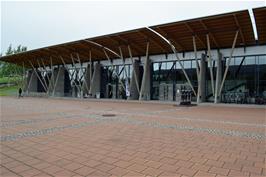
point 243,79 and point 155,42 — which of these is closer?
point 243,79

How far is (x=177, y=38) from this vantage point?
81.5 ft

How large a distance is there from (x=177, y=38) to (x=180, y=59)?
5345 millimetres

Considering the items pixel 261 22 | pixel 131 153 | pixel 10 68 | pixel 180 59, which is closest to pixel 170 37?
pixel 180 59

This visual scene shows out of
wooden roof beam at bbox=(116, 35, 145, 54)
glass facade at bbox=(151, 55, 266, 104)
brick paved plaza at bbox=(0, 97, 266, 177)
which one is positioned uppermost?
wooden roof beam at bbox=(116, 35, 145, 54)

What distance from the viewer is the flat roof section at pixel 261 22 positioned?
17.6m

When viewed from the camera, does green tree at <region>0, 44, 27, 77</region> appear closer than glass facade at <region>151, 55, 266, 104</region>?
No

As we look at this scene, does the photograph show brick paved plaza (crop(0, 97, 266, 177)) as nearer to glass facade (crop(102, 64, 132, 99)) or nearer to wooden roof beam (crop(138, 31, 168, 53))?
wooden roof beam (crop(138, 31, 168, 53))

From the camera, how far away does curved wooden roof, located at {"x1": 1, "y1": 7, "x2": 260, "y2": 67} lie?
20.2 m

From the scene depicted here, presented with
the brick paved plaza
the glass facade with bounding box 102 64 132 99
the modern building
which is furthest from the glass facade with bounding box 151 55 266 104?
the brick paved plaza

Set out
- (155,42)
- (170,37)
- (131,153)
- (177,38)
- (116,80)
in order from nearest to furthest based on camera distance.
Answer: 1. (131,153)
2. (170,37)
3. (177,38)
4. (155,42)
5. (116,80)

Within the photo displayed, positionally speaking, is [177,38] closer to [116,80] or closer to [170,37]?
[170,37]

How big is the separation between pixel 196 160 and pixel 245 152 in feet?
4.89

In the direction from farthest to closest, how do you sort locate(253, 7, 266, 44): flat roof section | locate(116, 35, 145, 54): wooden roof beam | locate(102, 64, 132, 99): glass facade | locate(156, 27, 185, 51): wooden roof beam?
locate(102, 64, 132, 99): glass facade → locate(116, 35, 145, 54): wooden roof beam → locate(156, 27, 185, 51): wooden roof beam → locate(253, 7, 266, 44): flat roof section

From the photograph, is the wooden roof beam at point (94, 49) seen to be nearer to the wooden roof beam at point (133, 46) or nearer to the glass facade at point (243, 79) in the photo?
the wooden roof beam at point (133, 46)
